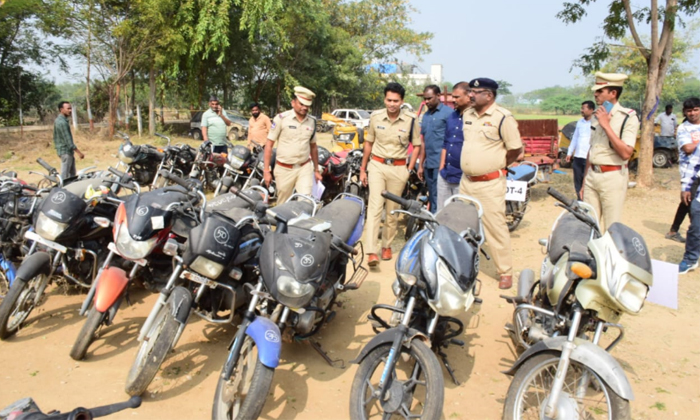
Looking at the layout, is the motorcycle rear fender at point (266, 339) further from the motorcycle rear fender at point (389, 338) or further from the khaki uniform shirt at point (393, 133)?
the khaki uniform shirt at point (393, 133)

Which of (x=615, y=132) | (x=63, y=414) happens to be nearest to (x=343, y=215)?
(x=615, y=132)

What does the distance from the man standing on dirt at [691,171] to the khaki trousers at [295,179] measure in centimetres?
409

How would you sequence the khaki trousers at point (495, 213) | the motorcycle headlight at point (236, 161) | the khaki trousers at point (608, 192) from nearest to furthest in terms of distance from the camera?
the khaki trousers at point (608, 192) < the khaki trousers at point (495, 213) < the motorcycle headlight at point (236, 161)

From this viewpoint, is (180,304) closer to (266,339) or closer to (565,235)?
(266,339)

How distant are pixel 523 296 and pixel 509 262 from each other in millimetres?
1299

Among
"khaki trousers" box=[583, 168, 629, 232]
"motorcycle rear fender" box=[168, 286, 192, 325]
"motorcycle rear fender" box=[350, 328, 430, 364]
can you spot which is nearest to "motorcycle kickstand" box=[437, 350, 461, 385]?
"motorcycle rear fender" box=[350, 328, 430, 364]

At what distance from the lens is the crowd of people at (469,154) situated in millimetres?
4309

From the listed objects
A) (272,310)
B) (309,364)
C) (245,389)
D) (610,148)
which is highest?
(610,148)

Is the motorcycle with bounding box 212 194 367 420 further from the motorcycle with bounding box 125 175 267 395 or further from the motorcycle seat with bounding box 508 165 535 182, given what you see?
the motorcycle seat with bounding box 508 165 535 182

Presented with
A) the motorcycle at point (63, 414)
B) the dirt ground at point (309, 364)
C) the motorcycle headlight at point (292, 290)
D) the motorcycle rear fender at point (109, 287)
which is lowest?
the dirt ground at point (309, 364)

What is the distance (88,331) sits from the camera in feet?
10.2

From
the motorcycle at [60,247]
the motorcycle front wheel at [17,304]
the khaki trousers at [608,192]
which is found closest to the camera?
the motorcycle front wheel at [17,304]

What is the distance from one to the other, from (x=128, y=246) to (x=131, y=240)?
43 mm

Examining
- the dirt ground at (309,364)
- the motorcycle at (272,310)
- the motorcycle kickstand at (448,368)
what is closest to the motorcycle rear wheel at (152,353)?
the dirt ground at (309,364)
